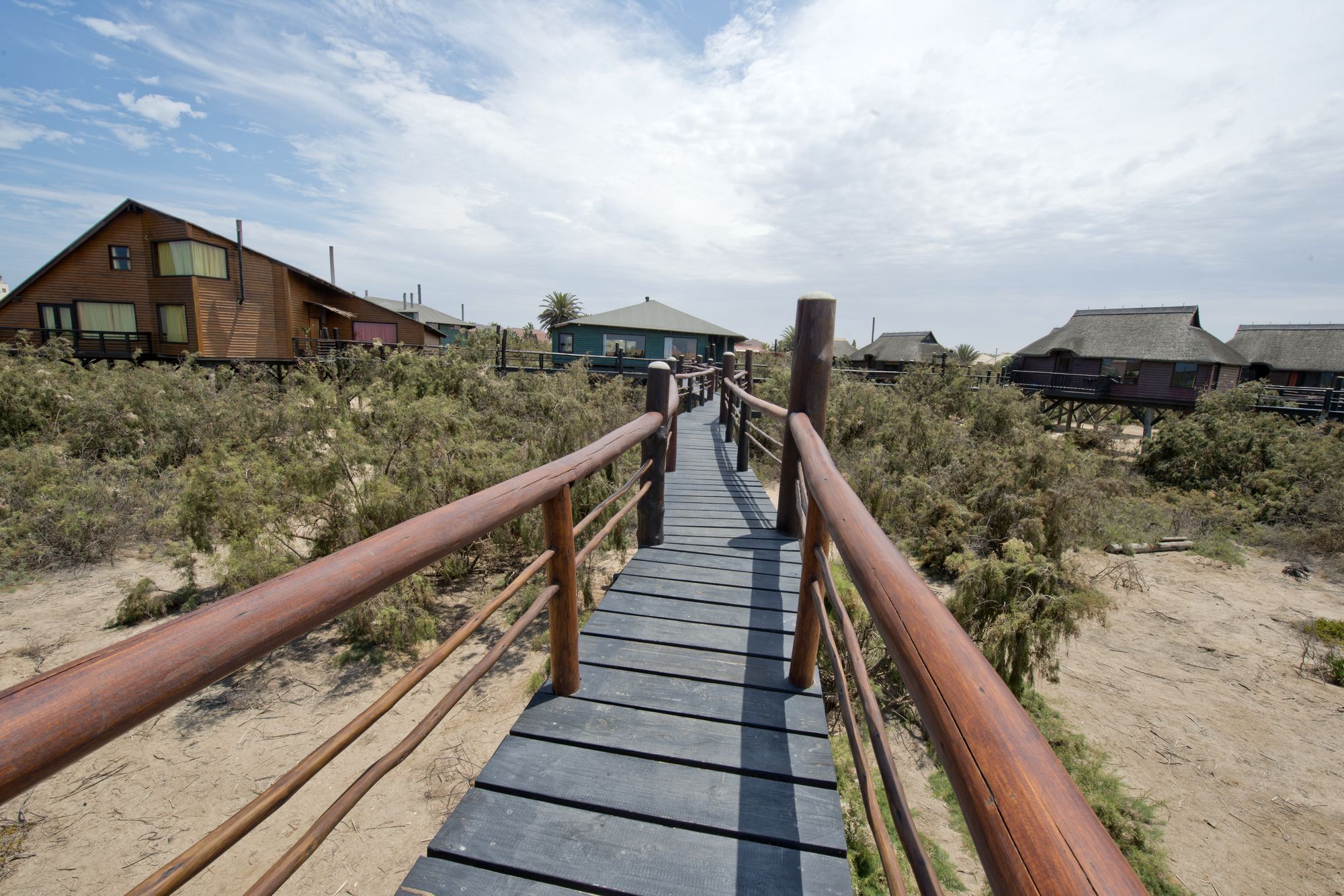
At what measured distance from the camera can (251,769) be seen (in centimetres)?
405

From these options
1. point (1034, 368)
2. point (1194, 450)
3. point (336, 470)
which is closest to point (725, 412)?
point (336, 470)

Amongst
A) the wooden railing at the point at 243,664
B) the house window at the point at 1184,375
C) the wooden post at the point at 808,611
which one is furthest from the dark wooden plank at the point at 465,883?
the house window at the point at 1184,375

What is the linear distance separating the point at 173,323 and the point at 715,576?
85.0 ft

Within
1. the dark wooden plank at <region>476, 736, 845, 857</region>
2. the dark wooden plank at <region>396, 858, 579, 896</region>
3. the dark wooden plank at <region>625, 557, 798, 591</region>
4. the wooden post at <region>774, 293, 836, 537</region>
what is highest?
the wooden post at <region>774, 293, 836, 537</region>

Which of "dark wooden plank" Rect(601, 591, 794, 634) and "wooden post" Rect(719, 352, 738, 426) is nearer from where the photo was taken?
"dark wooden plank" Rect(601, 591, 794, 634)

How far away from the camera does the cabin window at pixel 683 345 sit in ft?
102

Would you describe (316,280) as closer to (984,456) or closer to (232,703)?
(232,703)

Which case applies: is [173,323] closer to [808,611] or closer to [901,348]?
[808,611]

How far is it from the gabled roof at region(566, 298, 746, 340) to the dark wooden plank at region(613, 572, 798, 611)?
91.3 ft

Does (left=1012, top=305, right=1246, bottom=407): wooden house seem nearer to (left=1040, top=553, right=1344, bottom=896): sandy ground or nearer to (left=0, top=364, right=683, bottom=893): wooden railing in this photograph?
(left=1040, top=553, right=1344, bottom=896): sandy ground

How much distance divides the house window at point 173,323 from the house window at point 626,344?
54.9ft

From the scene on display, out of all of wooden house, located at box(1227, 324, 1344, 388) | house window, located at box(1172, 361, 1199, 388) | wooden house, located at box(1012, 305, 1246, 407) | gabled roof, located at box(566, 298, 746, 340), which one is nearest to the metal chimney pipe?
gabled roof, located at box(566, 298, 746, 340)

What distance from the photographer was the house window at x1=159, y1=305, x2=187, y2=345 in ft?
68.4

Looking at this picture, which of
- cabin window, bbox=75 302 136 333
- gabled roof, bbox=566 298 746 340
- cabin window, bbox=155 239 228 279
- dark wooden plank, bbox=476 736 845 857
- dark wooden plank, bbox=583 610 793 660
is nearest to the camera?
dark wooden plank, bbox=476 736 845 857
